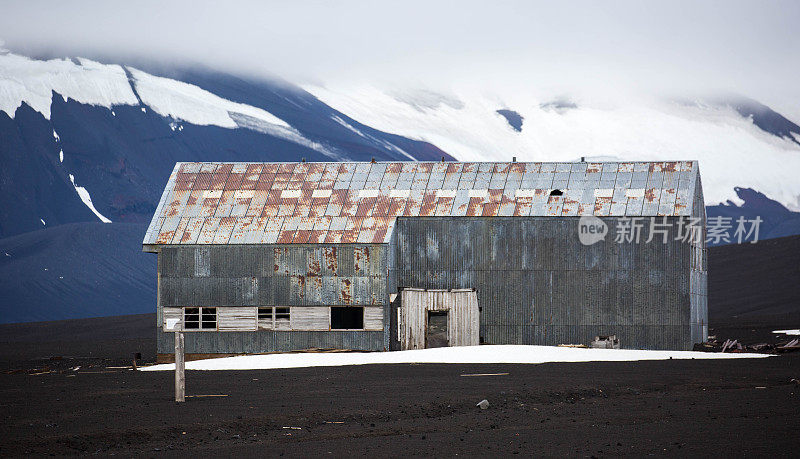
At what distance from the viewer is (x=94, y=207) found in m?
172

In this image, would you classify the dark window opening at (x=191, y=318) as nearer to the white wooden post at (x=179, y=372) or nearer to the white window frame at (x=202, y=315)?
the white window frame at (x=202, y=315)

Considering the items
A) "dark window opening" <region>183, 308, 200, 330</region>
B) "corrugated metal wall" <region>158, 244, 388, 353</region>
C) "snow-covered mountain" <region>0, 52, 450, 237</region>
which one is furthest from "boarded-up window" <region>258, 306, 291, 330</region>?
"snow-covered mountain" <region>0, 52, 450, 237</region>

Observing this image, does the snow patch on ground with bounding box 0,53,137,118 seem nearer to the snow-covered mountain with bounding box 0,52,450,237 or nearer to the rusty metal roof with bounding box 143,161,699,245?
the snow-covered mountain with bounding box 0,52,450,237

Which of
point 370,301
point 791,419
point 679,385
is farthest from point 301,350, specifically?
point 791,419

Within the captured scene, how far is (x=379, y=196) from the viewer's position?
4803 cm

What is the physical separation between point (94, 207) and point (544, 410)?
156 m

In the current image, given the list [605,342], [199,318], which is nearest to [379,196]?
[199,318]

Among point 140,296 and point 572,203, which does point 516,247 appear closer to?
point 572,203

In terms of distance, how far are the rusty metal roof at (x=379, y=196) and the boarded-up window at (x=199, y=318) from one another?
277 centimetres

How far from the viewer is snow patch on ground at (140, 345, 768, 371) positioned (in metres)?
37.7

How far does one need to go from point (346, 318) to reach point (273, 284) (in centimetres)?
315

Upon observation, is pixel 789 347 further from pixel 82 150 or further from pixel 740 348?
pixel 82 150

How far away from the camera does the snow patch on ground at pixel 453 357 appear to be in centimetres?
3772

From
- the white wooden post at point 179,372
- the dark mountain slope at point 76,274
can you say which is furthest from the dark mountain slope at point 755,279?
the dark mountain slope at point 76,274
